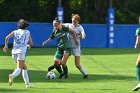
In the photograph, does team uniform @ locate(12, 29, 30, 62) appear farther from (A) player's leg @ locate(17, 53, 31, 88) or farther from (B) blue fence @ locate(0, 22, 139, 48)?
(B) blue fence @ locate(0, 22, 139, 48)

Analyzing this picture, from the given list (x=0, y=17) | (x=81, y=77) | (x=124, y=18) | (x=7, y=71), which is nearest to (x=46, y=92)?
(x=81, y=77)

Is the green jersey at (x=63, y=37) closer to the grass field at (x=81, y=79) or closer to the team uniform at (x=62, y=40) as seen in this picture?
the team uniform at (x=62, y=40)

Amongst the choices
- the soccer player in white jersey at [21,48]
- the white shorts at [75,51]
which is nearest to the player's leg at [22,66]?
the soccer player in white jersey at [21,48]

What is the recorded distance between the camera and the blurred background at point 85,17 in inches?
1515

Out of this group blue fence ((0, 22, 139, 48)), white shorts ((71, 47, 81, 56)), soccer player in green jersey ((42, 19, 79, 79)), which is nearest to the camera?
soccer player in green jersey ((42, 19, 79, 79))

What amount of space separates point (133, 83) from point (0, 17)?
29365 millimetres

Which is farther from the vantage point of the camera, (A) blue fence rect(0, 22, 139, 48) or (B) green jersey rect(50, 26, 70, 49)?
(A) blue fence rect(0, 22, 139, 48)

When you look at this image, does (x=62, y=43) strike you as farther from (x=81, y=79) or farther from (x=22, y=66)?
(x=22, y=66)

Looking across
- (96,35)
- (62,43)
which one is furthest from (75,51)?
(96,35)

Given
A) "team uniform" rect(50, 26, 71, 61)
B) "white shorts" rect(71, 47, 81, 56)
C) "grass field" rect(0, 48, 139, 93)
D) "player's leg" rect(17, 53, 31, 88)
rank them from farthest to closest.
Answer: "white shorts" rect(71, 47, 81, 56), "team uniform" rect(50, 26, 71, 61), "player's leg" rect(17, 53, 31, 88), "grass field" rect(0, 48, 139, 93)

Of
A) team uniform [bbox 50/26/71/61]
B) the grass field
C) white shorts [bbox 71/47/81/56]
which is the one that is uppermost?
team uniform [bbox 50/26/71/61]

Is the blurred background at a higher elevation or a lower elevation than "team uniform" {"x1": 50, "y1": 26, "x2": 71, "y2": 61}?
lower

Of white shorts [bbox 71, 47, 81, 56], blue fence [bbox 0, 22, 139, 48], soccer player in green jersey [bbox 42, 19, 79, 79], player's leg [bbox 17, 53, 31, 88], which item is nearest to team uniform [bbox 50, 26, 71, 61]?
soccer player in green jersey [bbox 42, 19, 79, 79]

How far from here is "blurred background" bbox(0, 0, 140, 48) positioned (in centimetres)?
3847
